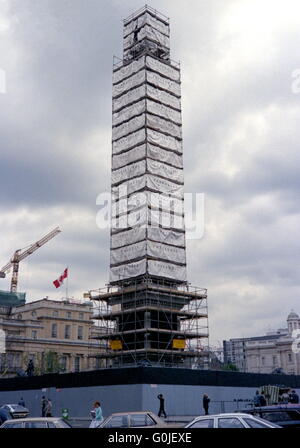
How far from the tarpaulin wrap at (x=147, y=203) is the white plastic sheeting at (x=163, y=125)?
9.24 meters

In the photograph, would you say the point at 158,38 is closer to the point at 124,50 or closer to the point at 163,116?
the point at 124,50

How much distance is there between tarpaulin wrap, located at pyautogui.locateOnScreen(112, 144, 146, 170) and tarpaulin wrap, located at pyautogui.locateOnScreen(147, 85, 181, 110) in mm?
7591

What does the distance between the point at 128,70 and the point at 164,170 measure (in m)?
16.1

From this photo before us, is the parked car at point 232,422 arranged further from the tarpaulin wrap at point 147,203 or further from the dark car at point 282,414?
the tarpaulin wrap at point 147,203

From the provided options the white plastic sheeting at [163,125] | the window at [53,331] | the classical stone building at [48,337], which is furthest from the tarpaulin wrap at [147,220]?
the window at [53,331]

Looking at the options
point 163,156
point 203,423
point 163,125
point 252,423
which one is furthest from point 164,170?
point 252,423

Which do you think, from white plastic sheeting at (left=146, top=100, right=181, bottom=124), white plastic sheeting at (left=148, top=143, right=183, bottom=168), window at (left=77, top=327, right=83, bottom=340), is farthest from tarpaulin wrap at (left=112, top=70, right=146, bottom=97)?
window at (left=77, top=327, right=83, bottom=340)

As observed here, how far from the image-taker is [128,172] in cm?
6288

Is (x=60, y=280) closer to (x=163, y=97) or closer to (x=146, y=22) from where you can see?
(x=163, y=97)

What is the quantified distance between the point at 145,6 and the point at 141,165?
2606 centimetres

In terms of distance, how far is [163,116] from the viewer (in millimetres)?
65438

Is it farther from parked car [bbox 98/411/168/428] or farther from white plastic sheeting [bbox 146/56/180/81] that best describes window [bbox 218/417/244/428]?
white plastic sheeting [bbox 146/56/180/81]
